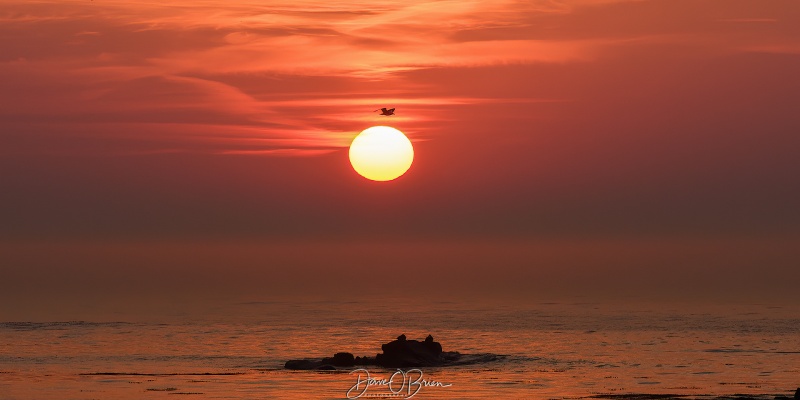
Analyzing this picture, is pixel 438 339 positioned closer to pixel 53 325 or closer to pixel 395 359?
pixel 395 359

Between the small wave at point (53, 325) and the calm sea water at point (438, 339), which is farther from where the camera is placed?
the small wave at point (53, 325)

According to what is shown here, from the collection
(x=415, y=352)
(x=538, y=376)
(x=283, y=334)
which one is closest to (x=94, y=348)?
(x=283, y=334)

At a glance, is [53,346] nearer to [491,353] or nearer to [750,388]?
[491,353]

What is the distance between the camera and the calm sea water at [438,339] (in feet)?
232

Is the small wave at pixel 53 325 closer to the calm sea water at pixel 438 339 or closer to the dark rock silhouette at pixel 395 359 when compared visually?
the calm sea water at pixel 438 339

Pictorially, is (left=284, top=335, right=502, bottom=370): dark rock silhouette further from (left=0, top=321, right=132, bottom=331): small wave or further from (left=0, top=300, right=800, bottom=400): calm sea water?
(left=0, top=321, right=132, bottom=331): small wave

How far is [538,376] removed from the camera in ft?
253

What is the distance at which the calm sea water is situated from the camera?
2778 inches

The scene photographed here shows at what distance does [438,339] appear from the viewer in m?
110

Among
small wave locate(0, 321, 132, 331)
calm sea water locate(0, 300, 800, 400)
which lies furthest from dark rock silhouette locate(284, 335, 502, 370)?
small wave locate(0, 321, 132, 331)

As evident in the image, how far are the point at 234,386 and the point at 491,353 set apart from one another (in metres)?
26.2

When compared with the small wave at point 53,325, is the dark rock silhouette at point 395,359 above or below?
below

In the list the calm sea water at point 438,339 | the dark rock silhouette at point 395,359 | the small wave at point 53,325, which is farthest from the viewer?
the small wave at point 53,325

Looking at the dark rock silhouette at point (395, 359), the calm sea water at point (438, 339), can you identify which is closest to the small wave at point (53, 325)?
the calm sea water at point (438, 339)
